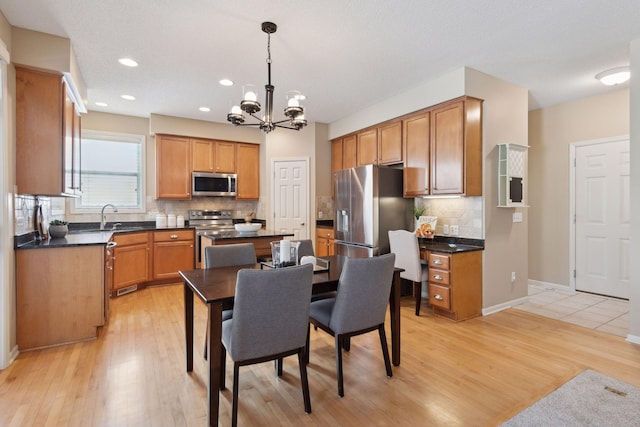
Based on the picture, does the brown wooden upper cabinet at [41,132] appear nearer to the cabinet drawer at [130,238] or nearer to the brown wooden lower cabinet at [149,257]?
the cabinet drawer at [130,238]

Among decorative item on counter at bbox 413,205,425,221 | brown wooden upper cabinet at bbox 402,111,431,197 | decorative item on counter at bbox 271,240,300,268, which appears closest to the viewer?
decorative item on counter at bbox 271,240,300,268

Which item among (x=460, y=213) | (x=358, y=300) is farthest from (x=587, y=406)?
(x=460, y=213)

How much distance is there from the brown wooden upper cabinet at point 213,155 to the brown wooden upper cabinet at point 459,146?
3.59m

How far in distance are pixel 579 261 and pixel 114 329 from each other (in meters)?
5.80

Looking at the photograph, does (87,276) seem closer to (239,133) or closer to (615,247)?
(239,133)

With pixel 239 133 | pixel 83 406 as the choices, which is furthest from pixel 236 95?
pixel 83 406

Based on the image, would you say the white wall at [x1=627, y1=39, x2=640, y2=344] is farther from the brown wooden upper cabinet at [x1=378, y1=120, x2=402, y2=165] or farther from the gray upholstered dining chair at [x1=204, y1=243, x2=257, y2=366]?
the gray upholstered dining chair at [x1=204, y1=243, x2=257, y2=366]

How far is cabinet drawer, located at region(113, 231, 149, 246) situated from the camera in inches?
171

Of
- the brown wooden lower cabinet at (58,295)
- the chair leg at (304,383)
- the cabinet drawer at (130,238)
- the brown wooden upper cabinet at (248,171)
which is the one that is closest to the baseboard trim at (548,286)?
the chair leg at (304,383)

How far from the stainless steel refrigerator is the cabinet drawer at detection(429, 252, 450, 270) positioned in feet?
2.32

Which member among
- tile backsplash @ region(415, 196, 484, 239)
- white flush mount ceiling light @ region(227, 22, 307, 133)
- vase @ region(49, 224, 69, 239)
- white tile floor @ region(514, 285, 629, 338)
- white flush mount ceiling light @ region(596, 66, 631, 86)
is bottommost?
white tile floor @ region(514, 285, 629, 338)

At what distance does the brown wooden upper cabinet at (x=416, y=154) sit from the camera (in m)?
3.93

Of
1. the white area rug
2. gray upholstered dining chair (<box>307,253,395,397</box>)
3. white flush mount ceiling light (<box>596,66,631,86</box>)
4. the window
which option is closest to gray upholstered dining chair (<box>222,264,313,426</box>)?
gray upholstered dining chair (<box>307,253,395,397</box>)

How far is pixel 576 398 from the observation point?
2.05 m
